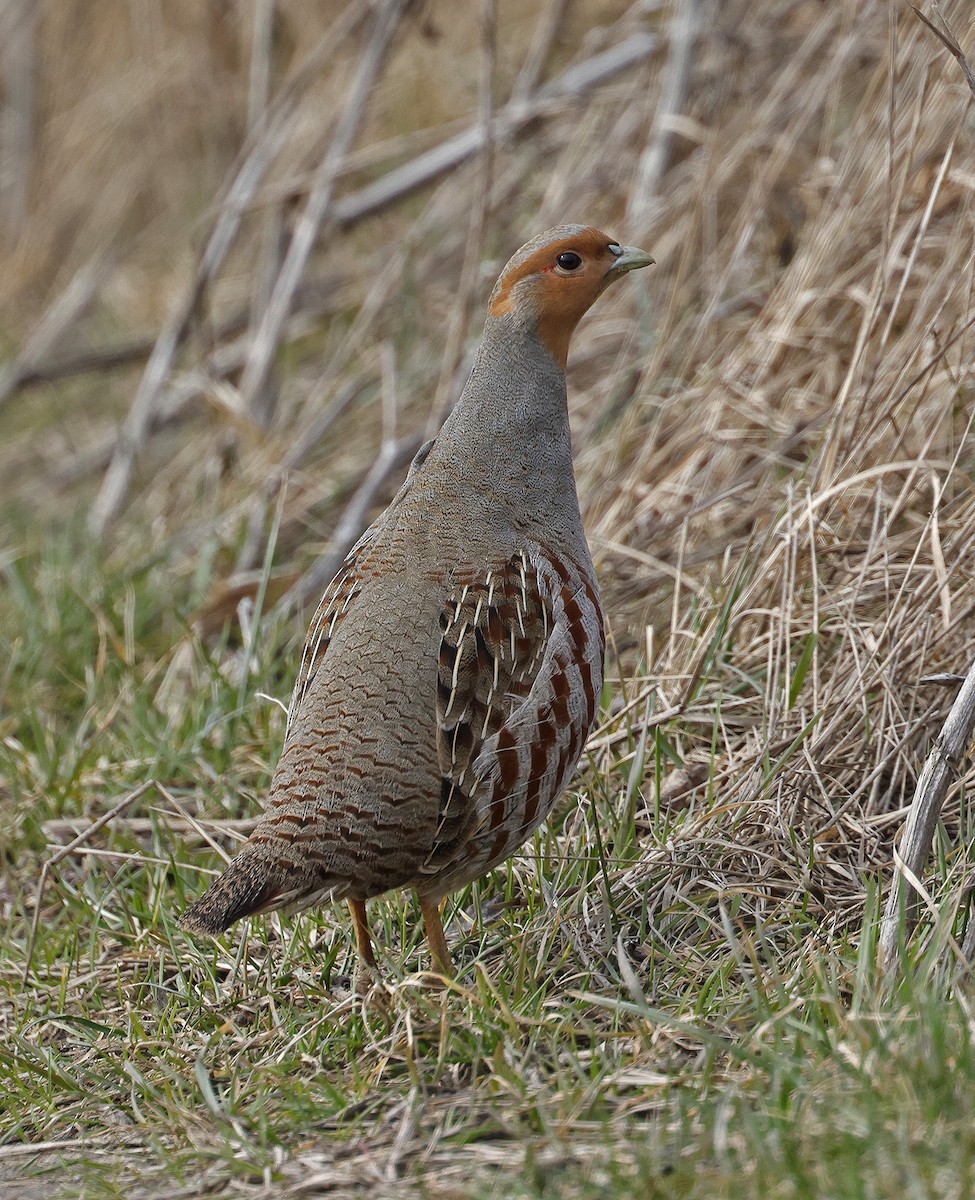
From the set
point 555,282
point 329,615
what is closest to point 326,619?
point 329,615

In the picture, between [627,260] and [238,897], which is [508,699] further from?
[627,260]

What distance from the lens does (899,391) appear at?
415cm

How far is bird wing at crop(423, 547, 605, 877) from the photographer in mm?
2926

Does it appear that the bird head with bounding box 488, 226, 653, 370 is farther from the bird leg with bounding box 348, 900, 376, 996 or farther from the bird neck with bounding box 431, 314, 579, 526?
the bird leg with bounding box 348, 900, 376, 996

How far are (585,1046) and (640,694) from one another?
1222mm

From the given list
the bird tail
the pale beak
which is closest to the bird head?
the pale beak

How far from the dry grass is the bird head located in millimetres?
879

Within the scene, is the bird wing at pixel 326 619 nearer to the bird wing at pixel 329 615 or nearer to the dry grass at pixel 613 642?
the bird wing at pixel 329 615

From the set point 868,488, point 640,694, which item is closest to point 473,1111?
point 640,694

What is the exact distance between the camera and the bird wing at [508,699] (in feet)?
9.60

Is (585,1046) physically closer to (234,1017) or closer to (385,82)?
(234,1017)

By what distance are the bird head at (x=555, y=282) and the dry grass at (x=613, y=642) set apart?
0.88 metres

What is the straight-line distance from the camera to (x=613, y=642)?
4.41m

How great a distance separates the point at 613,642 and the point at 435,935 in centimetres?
153
